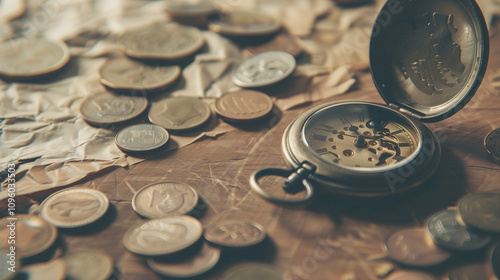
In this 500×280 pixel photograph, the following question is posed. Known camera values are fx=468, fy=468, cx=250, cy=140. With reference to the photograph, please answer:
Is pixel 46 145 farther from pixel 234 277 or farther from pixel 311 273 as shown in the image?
pixel 311 273

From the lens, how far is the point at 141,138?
2057mm

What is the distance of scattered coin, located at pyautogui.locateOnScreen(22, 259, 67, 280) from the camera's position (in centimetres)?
144

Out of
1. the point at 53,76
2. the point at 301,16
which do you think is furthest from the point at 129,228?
the point at 301,16

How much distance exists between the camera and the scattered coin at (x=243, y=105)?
2.17 meters

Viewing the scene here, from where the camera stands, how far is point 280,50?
8.80 feet

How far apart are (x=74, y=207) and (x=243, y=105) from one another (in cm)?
91

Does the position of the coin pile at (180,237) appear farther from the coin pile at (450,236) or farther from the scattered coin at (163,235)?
the coin pile at (450,236)

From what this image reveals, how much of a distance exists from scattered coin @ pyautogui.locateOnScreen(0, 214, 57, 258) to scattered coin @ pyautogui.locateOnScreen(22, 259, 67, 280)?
59mm

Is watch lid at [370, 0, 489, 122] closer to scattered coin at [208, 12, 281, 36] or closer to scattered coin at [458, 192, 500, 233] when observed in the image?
scattered coin at [458, 192, 500, 233]

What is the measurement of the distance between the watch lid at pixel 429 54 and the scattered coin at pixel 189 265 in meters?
1.01

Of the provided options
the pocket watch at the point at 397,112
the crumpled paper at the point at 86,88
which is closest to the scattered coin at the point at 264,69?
the crumpled paper at the point at 86,88

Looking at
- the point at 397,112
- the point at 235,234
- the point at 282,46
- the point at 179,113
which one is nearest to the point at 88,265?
the point at 235,234

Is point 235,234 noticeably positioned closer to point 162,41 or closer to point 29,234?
point 29,234

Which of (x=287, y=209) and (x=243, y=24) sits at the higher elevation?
(x=243, y=24)
